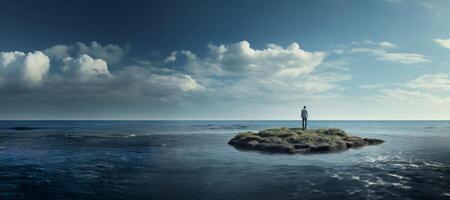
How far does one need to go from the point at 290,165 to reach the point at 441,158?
18.9 metres

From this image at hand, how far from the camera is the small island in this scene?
45.9 m

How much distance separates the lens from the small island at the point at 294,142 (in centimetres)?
4586

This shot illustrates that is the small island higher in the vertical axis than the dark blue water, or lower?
higher

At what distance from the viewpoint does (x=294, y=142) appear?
49281mm

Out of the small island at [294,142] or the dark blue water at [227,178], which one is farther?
the small island at [294,142]

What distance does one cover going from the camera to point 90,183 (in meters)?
24.9

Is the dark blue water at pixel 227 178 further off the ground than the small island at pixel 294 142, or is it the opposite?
the small island at pixel 294 142

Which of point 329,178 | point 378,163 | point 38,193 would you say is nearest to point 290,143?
point 378,163

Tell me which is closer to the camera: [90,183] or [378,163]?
[90,183]

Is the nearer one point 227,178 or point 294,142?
point 227,178

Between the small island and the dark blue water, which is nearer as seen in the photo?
the dark blue water

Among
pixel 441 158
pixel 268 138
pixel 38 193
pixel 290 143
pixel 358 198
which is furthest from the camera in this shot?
pixel 268 138

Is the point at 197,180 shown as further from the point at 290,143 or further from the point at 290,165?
the point at 290,143

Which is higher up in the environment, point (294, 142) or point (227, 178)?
point (294, 142)
